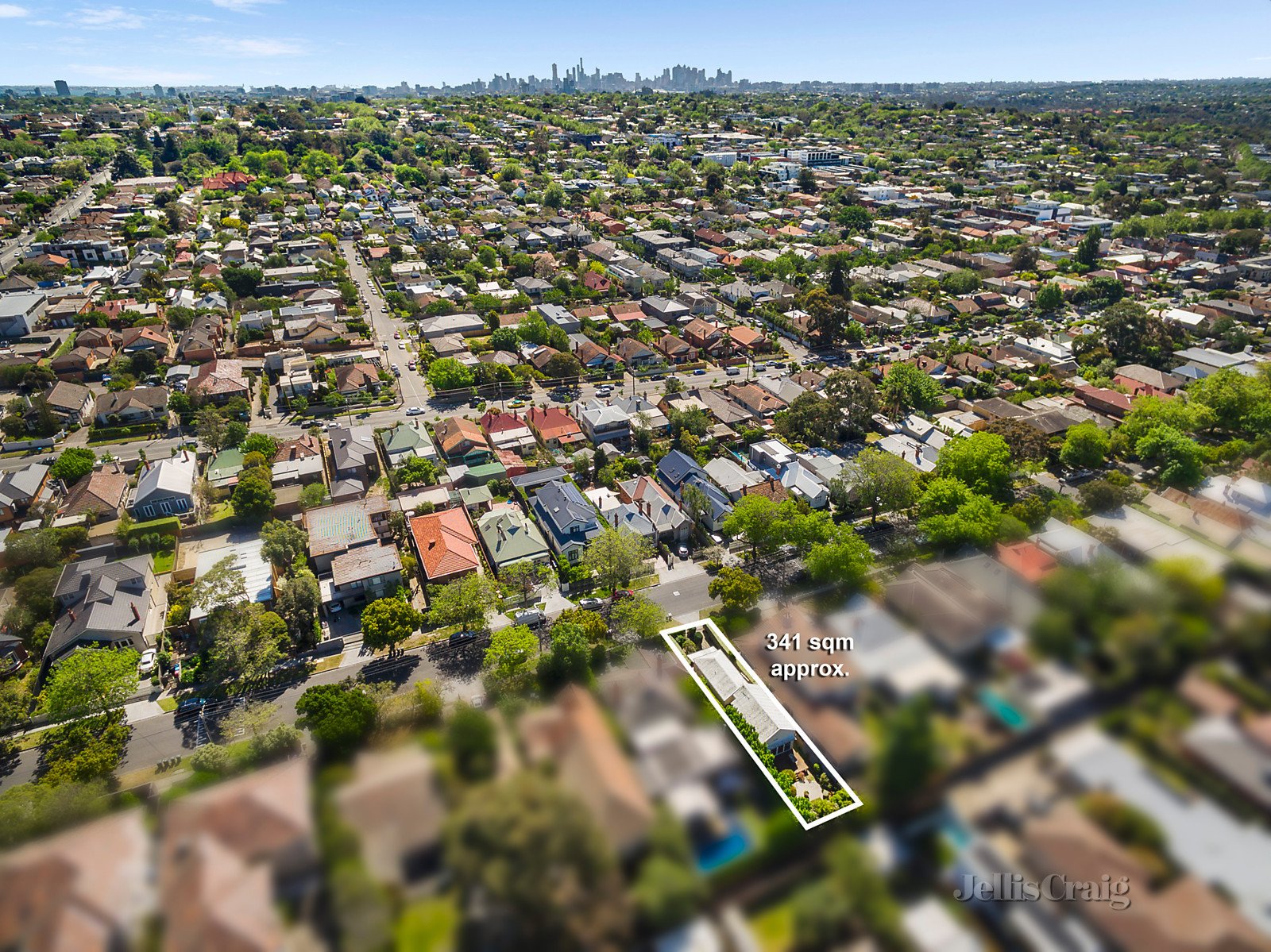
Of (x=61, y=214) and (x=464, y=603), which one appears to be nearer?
(x=464, y=603)

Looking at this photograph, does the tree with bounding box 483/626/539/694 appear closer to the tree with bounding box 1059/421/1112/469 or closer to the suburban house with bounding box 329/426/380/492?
the suburban house with bounding box 329/426/380/492

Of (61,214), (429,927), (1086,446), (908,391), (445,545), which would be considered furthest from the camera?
(61,214)

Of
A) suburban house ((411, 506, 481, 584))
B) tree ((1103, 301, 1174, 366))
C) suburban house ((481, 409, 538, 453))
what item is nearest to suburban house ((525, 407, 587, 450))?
suburban house ((481, 409, 538, 453))

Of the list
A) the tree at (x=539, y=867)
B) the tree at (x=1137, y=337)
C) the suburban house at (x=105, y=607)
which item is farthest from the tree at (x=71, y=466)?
the tree at (x=1137, y=337)

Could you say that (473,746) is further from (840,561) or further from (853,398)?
(853,398)

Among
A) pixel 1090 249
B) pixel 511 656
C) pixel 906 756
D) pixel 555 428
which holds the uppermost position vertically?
pixel 906 756

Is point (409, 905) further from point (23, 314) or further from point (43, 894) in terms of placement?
point (23, 314)

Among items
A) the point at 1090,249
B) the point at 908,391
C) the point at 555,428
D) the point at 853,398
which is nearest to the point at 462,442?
the point at 555,428
